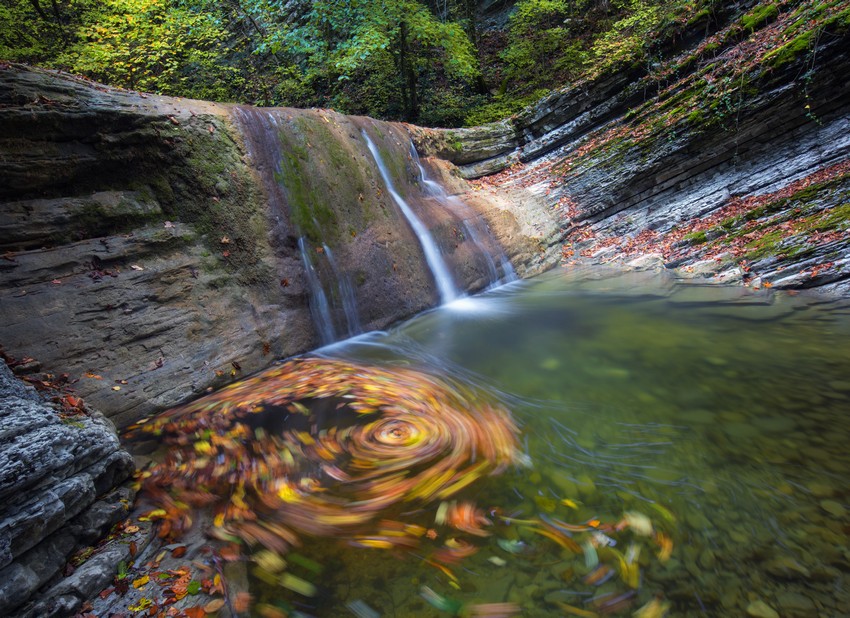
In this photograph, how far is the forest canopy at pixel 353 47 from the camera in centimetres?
1020

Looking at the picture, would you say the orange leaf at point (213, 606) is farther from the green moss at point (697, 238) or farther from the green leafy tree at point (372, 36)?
the green leafy tree at point (372, 36)

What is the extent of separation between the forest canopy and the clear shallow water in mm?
7949

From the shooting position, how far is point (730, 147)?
781 centimetres

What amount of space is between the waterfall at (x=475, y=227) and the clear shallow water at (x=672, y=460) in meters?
3.17

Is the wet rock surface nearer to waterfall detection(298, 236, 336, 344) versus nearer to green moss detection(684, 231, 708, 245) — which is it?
waterfall detection(298, 236, 336, 344)

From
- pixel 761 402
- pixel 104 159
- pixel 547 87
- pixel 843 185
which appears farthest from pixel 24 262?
pixel 547 87

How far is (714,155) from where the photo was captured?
26.2 ft

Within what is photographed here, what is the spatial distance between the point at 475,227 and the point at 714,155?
16.1ft

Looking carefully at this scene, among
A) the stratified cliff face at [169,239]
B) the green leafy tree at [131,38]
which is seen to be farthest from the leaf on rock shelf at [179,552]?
the green leafy tree at [131,38]

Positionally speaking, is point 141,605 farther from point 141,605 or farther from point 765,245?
point 765,245

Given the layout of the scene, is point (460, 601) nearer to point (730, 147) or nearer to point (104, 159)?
point (104, 159)

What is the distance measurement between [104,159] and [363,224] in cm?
337

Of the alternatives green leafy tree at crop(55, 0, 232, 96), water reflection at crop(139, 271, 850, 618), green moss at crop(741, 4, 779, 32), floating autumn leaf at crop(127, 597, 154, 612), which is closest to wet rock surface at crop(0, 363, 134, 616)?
floating autumn leaf at crop(127, 597, 154, 612)

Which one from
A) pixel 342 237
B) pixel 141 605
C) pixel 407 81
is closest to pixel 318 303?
pixel 342 237
